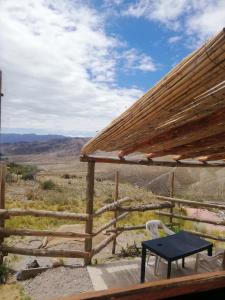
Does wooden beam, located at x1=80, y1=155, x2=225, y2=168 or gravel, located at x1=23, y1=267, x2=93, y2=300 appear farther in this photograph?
wooden beam, located at x1=80, y1=155, x2=225, y2=168

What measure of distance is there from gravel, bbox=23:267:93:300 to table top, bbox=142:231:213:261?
Answer: 4.05ft

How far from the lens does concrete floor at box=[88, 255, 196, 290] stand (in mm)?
5454

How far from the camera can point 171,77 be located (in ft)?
7.14

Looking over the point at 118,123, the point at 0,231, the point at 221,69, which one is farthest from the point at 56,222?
the point at 221,69

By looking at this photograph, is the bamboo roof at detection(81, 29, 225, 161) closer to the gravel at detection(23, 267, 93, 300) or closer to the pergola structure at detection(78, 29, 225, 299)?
the pergola structure at detection(78, 29, 225, 299)

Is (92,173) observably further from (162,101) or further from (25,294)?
(162,101)

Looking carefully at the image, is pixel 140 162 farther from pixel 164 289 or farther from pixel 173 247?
pixel 164 289

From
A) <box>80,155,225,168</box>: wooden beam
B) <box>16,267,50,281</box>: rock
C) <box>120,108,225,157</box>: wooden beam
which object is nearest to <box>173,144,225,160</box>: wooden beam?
<box>80,155,225,168</box>: wooden beam

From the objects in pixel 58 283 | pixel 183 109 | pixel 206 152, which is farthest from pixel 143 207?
pixel 183 109

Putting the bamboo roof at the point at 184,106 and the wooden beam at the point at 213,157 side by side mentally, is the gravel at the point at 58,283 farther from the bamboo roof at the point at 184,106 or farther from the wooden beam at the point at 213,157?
the wooden beam at the point at 213,157

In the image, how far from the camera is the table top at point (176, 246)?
487 cm

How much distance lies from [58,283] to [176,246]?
205 cm

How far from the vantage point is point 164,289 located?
1760mm

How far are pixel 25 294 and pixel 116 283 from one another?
1.47m
